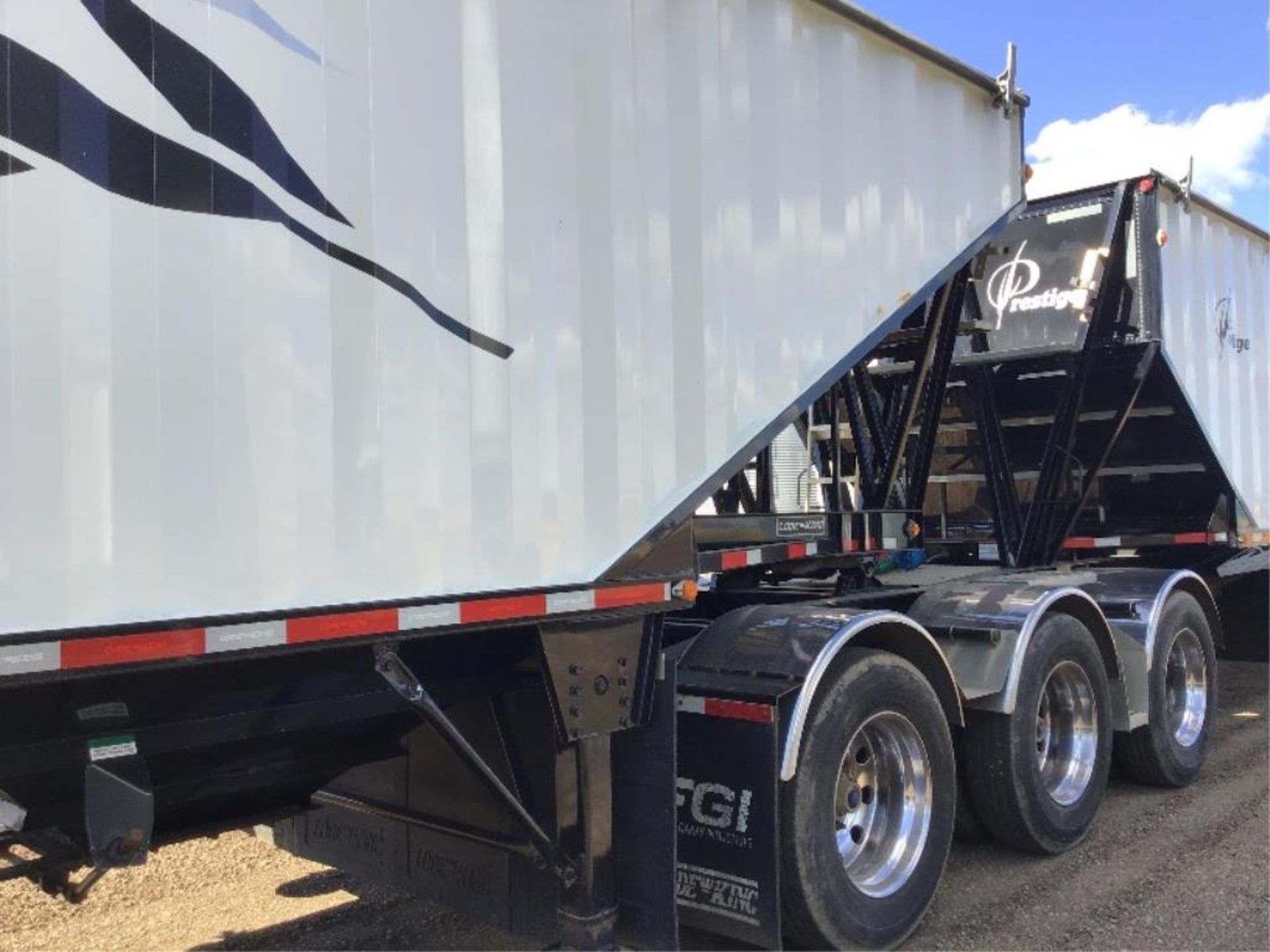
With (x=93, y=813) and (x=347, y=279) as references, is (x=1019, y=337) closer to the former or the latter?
(x=347, y=279)

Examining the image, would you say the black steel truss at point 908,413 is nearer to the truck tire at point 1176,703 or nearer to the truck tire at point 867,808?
the truck tire at point 867,808

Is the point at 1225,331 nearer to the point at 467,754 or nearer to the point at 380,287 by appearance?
the point at 467,754

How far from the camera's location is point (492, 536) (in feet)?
10.6

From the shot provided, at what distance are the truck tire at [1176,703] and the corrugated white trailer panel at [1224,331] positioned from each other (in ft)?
5.57

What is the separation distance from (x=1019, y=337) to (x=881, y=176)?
3.01 meters

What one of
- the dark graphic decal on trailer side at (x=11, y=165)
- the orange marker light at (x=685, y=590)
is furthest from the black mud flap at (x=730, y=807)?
the dark graphic decal on trailer side at (x=11, y=165)

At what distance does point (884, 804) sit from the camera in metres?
4.41

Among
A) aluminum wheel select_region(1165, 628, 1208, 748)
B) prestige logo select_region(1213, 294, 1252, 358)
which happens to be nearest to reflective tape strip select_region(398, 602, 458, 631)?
aluminum wheel select_region(1165, 628, 1208, 748)

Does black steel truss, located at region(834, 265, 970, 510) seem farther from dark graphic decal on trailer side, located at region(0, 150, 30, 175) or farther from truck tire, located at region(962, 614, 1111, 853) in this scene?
dark graphic decal on trailer side, located at region(0, 150, 30, 175)

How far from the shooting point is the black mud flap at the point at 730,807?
370 centimetres

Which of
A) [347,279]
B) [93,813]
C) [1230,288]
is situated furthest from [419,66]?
[1230,288]

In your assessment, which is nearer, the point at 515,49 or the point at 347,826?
the point at 515,49

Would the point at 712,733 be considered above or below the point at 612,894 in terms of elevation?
above

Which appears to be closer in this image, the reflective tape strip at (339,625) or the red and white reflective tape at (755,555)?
the reflective tape strip at (339,625)
